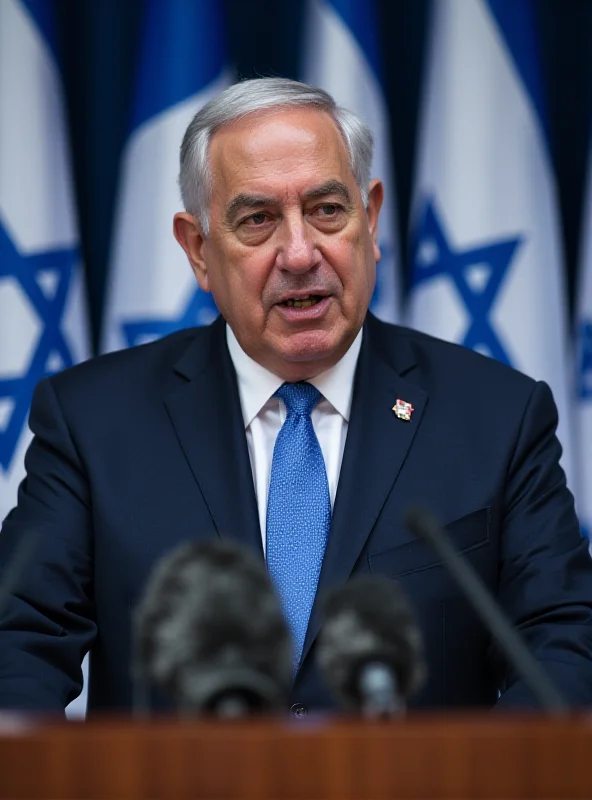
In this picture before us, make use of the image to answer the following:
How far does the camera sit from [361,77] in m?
3.85

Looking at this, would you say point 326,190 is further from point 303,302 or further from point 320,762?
point 320,762

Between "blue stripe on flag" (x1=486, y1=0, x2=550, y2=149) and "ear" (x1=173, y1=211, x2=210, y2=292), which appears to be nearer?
"ear" (x1=173, y1=211, x2=210, y2=292)

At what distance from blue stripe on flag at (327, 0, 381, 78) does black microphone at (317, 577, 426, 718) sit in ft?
8.94

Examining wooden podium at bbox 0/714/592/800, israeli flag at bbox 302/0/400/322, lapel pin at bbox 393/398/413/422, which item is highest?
israeli flag at bbox 302/0/400/322

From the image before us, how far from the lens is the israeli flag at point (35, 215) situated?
12.3ft

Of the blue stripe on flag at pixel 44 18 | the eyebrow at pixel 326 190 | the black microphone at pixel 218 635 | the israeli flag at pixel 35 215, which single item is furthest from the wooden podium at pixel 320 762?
the blue stripe on flag at pixel 44 18

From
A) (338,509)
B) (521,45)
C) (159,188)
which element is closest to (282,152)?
(338,509)

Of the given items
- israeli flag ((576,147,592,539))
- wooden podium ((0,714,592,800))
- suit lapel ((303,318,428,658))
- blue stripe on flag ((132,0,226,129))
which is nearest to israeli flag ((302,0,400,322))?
blue stripe on flag ((132,0,226,129))

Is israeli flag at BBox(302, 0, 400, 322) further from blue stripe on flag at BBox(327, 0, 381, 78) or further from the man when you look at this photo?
the man

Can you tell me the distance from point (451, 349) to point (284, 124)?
72 centimetres

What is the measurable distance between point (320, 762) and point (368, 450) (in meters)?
1.50

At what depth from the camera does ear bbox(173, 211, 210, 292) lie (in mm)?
3029

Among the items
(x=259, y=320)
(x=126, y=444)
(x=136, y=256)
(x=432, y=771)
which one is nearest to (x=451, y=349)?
(x=259, y=320)

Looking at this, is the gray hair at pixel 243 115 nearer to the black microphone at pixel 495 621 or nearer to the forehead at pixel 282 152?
the forehead at pixel 282 152
